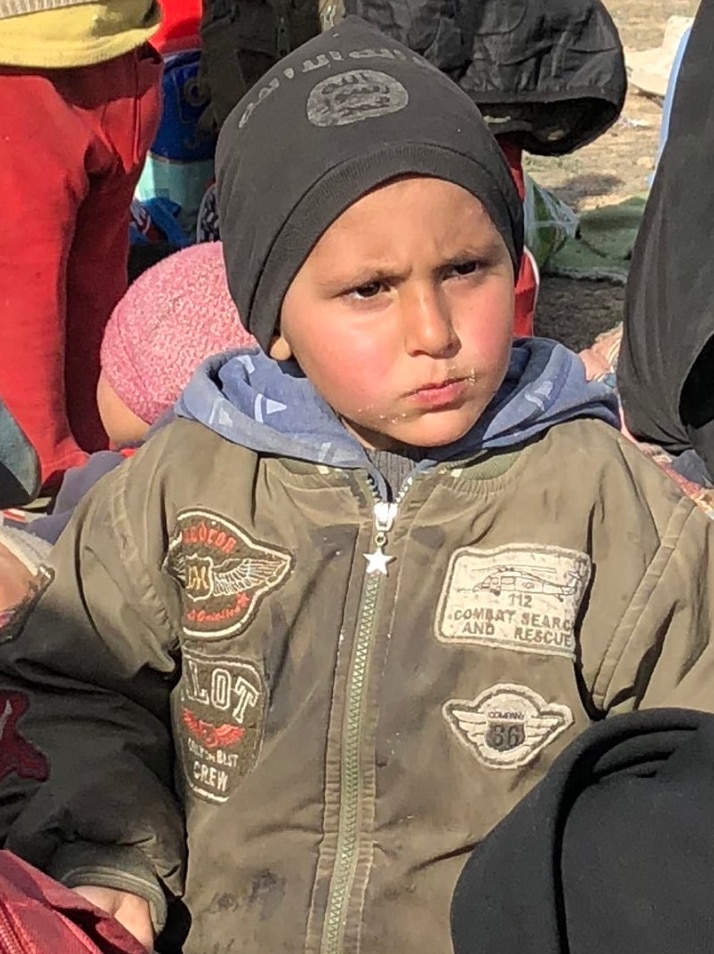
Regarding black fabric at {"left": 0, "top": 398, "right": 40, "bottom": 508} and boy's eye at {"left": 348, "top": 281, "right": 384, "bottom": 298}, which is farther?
boy's eye at {"left": 348, "top": 281, "right": 384, "bottom": 298}

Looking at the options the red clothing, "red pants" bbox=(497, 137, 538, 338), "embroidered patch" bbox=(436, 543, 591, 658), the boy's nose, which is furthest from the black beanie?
the red clothing

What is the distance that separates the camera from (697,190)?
320cm

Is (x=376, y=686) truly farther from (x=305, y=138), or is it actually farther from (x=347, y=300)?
(x=305, y=138)

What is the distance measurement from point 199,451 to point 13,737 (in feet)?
1.44

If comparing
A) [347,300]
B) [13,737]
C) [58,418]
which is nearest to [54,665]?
[13,737]

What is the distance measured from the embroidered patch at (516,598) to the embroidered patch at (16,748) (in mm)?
542

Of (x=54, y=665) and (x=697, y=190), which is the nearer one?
(x=54, y=665)

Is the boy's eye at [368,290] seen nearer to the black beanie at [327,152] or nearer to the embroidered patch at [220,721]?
the black beanie at [327,152]

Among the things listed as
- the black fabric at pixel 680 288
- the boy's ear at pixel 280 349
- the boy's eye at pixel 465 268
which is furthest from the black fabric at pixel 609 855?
the black fabric at pixel 680 288

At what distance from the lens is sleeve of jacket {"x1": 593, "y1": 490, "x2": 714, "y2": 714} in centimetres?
188

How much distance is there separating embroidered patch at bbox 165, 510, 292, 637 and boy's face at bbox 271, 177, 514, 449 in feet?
0.72

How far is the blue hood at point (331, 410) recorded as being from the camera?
194 centimetres

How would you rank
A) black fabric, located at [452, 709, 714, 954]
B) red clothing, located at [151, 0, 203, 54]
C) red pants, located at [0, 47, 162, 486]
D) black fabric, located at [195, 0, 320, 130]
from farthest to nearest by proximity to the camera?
1. red clothing, located at [151, 0, 203, 54]
2. black fabric, located at [195, 0, 320, 130]
3. red pants, located at [0, 47, 162, 486]
4. black fabric, located at [452, 709, 714, 954]

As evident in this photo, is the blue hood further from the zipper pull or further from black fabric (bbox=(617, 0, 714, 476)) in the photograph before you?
black fabric (bbox=(617, 0, 714, 476))
